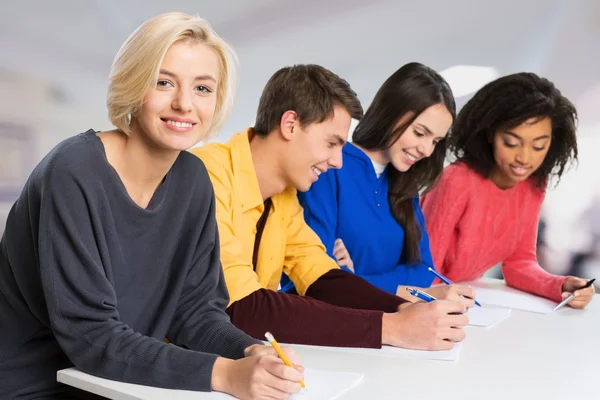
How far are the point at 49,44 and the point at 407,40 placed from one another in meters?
1.53

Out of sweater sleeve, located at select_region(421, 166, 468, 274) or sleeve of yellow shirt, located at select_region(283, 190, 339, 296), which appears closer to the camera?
sleeve of yellow shirt, located at select_region(283, 190, 339, 296)

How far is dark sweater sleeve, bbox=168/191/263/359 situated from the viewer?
4.21 feet

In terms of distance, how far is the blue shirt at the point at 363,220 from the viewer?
1.97 meters

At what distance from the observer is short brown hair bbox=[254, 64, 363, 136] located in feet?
5.56

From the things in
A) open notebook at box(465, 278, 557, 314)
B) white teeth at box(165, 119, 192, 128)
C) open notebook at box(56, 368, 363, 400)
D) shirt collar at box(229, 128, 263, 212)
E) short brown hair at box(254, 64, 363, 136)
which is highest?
short brown hair at box(254, 64, 363, 136)

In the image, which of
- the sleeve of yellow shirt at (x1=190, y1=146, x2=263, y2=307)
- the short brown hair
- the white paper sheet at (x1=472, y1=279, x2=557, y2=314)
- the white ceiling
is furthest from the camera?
the white ceiling

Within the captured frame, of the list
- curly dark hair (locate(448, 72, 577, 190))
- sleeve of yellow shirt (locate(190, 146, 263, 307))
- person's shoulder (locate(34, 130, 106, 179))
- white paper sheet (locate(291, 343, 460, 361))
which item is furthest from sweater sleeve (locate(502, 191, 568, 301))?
person's shoulder (locate(34, 130, 106, 179))

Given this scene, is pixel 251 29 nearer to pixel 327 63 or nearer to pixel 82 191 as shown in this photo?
pixel 327 63

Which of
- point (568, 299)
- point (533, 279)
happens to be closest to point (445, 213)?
point (533, 279)

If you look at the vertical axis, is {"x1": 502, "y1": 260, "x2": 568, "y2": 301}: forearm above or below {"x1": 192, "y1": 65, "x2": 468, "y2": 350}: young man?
below

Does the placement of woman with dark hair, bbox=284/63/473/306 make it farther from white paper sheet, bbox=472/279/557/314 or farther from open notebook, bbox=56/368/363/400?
open notebook, bbox=56/368/363/400

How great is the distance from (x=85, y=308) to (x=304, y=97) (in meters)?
0.78

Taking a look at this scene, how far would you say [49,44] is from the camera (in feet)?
8.98

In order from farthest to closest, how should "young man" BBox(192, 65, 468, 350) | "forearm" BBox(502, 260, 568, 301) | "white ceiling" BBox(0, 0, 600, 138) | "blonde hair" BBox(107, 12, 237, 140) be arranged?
"white ceiling" BBox(0, 0, 600, 138), "forearm" BBox(502, 260, 568, 301), "young man" BBox(192, 65, 468, 350), "blonde hair" BBox(107, 12, 237, 140)
